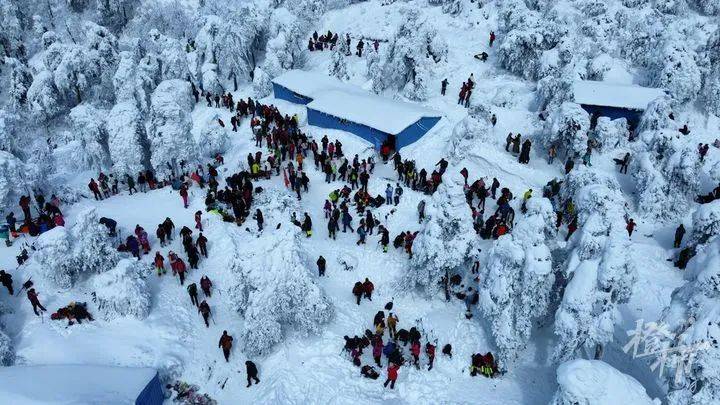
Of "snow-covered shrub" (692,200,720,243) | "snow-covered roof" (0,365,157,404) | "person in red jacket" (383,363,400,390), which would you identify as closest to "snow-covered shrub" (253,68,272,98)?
"snow-covered roof" (0,365,157,404)

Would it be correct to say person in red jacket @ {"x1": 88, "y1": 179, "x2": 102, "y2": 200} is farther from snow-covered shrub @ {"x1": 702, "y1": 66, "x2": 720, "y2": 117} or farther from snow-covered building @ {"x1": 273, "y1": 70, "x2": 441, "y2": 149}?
snow-covered shrub @ {"x1": 702, "y1": 66, "x2": 720, "y2": 117}

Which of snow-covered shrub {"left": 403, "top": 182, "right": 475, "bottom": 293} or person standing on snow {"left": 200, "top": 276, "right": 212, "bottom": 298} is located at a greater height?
snow-covered shrub {"left": 403, "top": 182, "right": 475, "bottom": 293}

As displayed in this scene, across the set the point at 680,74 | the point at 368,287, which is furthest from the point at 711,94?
the point at 368,287

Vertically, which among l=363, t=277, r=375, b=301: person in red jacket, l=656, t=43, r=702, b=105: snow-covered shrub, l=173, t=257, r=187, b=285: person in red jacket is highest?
l=656, t=43, r=702, b=105: snow-covered shrub

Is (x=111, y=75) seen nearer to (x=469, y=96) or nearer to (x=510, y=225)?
(x=469, y=96)

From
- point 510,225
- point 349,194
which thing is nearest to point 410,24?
point 349,194

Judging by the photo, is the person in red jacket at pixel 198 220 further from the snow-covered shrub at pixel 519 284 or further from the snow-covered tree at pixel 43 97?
the snow-covered tree at pixel 43 97
